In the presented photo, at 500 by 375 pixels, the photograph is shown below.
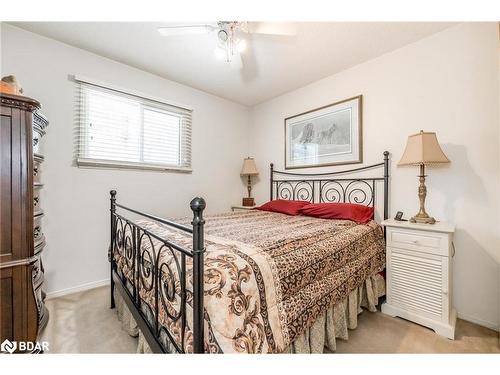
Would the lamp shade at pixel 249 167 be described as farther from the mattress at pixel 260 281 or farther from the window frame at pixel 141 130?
the mattress at pixel 260 281

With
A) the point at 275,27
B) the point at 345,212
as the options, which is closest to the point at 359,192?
the point at 345,212

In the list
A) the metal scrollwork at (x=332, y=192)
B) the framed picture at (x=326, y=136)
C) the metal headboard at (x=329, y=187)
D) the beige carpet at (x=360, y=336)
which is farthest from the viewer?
the metal scrollwork at (x=332, y=192)

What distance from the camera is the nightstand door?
1.64 meters

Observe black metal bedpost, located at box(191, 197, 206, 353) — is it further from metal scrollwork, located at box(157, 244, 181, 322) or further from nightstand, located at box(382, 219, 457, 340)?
nightstand, located at box(382, 219, 457, 340)

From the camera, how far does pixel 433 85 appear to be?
205 centimetres

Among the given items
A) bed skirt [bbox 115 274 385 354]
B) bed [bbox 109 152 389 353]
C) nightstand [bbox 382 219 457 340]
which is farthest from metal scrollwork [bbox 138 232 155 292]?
nightstand [bbox 382 219 457 340]

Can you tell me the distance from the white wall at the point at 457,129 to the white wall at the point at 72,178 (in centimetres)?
251

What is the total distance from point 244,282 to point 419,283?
1.61 metres

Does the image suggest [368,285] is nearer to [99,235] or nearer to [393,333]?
[393,333]

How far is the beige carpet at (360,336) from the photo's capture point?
58.1 inches

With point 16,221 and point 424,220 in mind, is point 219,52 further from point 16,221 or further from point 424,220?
point 424,220

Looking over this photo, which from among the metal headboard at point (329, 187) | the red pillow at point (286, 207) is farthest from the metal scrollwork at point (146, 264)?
the metal headboard at point (329, 187)

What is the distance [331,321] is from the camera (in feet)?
4.72
